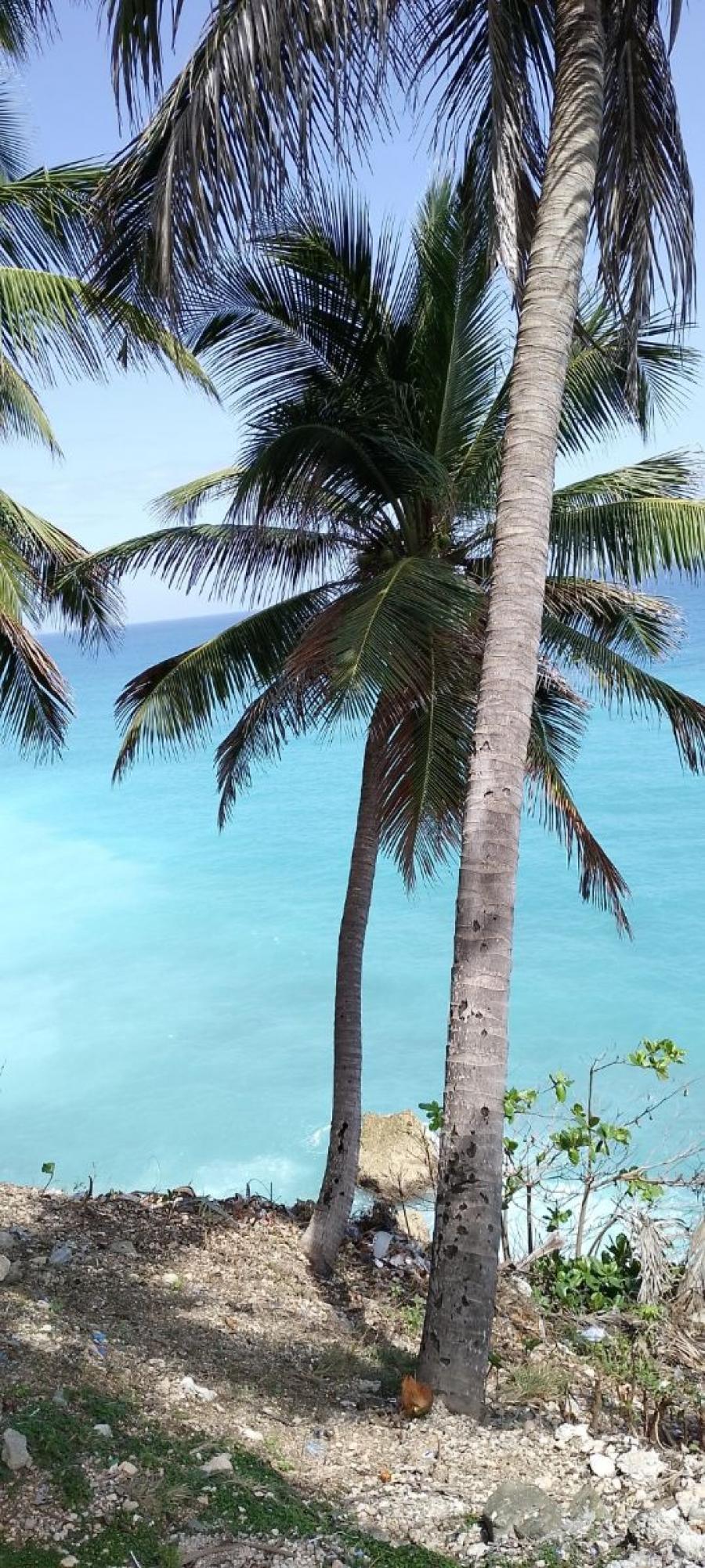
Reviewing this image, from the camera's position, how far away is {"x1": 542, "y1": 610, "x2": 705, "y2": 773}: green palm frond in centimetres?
891

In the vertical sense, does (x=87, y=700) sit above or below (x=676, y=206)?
above

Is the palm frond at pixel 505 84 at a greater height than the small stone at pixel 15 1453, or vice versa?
the palm frond at pixel 505 84

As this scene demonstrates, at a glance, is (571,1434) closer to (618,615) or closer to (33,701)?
(618,615)

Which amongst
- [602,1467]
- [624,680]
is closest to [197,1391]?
[602,1467]

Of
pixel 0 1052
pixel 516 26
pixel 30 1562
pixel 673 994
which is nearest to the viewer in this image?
pixel 30 1562

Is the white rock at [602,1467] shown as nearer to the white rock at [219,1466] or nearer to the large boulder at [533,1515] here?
the large boulder at [533,1515]

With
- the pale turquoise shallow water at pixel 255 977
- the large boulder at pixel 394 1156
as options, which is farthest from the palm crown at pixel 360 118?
the pale turquoise shallow water at pixel 255 977

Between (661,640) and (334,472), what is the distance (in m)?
2.79

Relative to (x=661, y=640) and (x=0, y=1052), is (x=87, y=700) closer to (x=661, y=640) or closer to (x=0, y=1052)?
(x=0, y=1052)

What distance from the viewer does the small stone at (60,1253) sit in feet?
23.8

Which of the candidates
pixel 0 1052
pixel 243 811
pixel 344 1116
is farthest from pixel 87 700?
pixel 344 1116

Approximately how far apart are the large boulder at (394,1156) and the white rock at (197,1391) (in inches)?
288

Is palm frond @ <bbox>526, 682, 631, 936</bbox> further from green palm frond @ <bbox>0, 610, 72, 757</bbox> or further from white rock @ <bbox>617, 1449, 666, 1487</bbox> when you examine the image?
white rock @ <bbox>617, 1449, 666, 1487</bbox>

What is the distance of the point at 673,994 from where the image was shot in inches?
979
